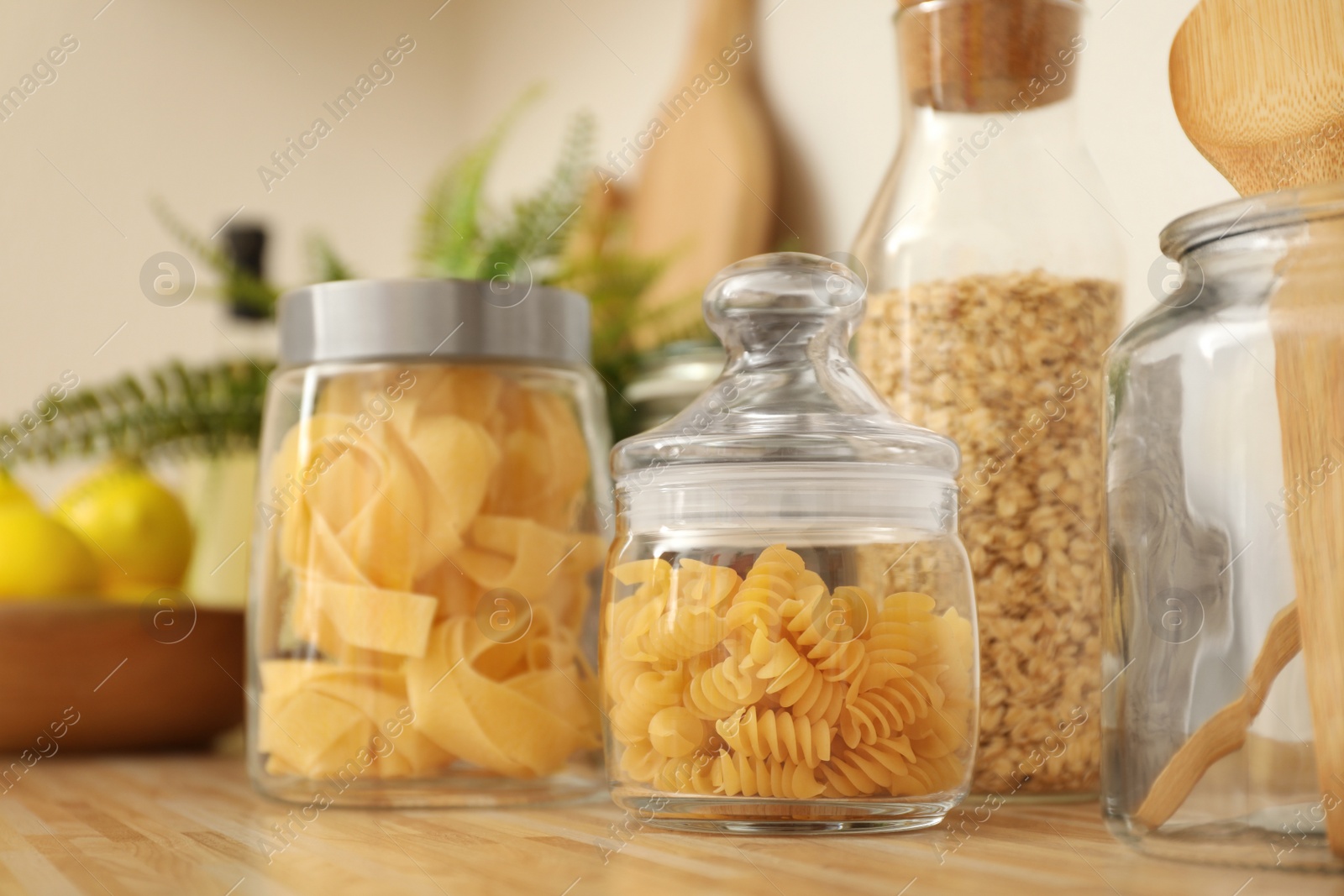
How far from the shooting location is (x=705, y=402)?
47 cm

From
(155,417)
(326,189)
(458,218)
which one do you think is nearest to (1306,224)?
(458,218)

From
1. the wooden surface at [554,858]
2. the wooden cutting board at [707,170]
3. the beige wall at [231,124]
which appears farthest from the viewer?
the beige wall at [231,124]

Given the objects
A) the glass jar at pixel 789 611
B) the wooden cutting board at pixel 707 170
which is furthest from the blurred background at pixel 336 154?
the glass jar at pixel 789 611

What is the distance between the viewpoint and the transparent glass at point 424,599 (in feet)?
1.71

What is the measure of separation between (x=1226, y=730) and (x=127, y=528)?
28.0 inches

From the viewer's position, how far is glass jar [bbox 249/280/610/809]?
52 cm

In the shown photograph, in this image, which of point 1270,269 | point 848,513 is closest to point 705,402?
point 848,513

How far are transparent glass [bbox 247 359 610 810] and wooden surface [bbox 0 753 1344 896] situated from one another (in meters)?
0.02

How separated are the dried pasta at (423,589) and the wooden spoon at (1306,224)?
0.83 feet

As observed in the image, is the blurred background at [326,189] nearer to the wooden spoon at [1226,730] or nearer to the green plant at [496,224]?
the green plant at [496,224]

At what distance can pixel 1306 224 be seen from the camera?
1.24 ft

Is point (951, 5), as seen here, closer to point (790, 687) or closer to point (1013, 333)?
point (1013, 333)

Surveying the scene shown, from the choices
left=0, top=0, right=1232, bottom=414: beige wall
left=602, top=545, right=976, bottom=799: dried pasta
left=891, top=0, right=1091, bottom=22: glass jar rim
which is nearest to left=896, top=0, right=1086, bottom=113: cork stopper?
left=891, top=0, right=1091, bottom=22: glass jar rim

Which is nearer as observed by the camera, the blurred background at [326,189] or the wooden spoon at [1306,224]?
the wooden spoon at [1306,224]
